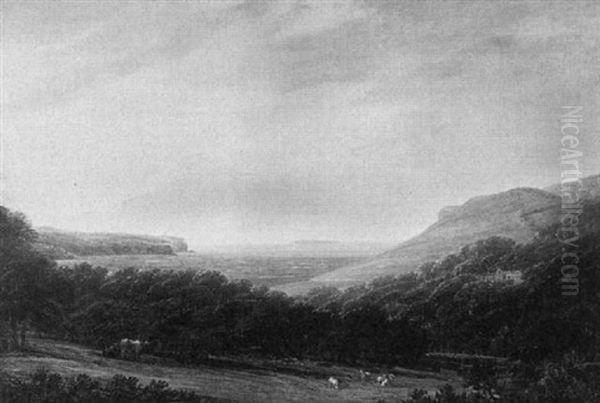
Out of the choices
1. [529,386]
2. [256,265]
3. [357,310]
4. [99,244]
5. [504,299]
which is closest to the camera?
[529,386]

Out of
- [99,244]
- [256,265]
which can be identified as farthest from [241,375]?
[99,244]

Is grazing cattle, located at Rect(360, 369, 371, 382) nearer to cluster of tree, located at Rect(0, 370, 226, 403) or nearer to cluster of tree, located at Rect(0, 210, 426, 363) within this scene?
cluster of tree, located at Rect(0, 210, 426, 363)

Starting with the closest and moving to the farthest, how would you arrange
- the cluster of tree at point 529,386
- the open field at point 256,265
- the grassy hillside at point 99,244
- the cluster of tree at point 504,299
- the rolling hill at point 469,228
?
the cluster of tree at point 529,386, the cluster of tree at point 504,299, the rolling hill at point 469,228, the open field at point 256,265, the grassy hillside at point 99,244

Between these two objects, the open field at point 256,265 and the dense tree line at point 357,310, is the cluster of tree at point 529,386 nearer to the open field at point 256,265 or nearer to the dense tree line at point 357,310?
the dense tree line at point 357,310

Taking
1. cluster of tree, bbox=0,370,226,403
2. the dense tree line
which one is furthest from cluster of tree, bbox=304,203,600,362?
cluster of tree, bbox=0,370,226,403

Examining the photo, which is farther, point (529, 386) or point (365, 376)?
point (365, 376)

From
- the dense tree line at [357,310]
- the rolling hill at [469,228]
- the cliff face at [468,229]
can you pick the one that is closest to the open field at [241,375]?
the dense tree line at [357,310]

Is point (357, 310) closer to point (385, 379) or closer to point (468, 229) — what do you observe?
point (385, 379)
